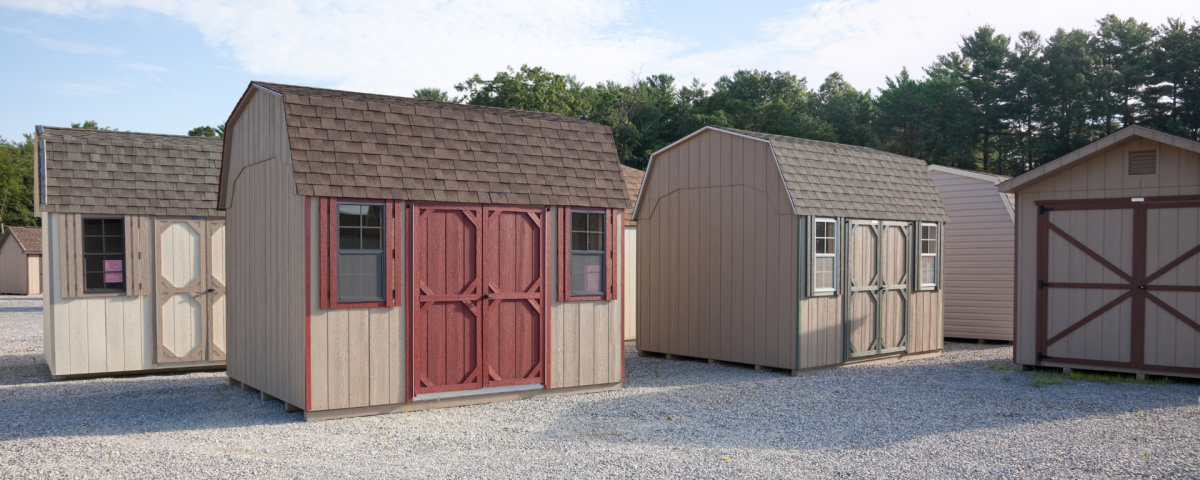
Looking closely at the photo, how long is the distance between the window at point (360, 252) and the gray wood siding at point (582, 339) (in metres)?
1.88

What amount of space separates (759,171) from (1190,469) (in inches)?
244

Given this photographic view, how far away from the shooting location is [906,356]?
1248cm

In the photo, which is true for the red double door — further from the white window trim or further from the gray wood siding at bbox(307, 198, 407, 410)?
the white window trim

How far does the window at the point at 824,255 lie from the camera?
35.7 feet

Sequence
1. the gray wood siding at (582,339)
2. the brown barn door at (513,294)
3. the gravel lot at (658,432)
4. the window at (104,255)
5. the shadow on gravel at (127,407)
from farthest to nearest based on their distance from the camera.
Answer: the window at (104,255)
the gray wood siding at (582,339)
the brown barn door at (513,294)
the shadow on gravel at (127,407)
the gravel lot at (658,432)

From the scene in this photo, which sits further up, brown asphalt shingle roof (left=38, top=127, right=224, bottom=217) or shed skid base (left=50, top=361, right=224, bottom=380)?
brown asphalt shingle roof (left=38, top=127, right=224, bottom=217)

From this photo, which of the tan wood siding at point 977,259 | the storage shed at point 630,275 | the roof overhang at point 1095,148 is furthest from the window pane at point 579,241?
the tan wood siding at point 977,259

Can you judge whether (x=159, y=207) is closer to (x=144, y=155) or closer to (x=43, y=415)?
(x=144, y=155)

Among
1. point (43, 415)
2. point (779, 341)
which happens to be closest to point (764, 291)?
point (779, 341)

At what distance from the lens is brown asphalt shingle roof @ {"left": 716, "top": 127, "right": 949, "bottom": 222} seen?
11.0 m

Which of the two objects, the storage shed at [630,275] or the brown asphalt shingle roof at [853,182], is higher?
the brown asphalt shingle roof at [853,182]

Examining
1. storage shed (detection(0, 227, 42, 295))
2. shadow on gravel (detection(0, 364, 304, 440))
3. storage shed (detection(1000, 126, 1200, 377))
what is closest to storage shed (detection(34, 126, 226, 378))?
shadow on gravel (detection(0, 364, 304, 440))

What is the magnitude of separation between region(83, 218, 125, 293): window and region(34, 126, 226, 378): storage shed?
0.01 m

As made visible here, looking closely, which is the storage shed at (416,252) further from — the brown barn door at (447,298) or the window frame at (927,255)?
the window frame at (927,255)
